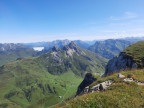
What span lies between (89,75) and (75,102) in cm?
18527

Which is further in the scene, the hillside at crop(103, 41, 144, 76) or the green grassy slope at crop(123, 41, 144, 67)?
the green grassy slope at crop(123, 41, 144, 67)

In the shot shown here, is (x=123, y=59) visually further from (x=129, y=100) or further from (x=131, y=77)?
(x=129, y=100)

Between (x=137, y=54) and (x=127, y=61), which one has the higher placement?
(x=137, y=54)

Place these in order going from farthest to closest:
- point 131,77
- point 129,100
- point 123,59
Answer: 1. point 123,59
2. point 131,77
3. point 129,100

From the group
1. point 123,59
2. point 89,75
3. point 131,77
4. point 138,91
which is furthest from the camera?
point 89,75

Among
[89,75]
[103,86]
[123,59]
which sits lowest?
[89,75]

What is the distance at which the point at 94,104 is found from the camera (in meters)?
11.7

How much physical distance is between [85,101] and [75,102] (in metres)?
1.32

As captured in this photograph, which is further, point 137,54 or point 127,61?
point 137,54

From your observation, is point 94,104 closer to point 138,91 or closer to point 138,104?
point 138,104

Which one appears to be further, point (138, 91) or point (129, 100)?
point (138, 91)

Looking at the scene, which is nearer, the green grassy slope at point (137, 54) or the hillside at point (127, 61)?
the hillside at point (127, 61)

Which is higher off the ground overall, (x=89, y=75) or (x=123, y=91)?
(x=123, y=91)

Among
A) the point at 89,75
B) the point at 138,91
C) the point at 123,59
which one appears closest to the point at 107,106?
the point at 138,91
